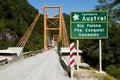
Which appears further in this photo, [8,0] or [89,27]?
[8,0]

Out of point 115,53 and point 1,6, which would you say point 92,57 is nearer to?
point 115,53

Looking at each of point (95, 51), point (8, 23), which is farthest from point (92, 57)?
point (8, 23)

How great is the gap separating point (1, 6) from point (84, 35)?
63143 millimetres

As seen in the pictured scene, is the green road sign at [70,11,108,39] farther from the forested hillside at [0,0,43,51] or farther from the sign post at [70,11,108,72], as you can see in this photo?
the forested hillside at [0,0,43,51]

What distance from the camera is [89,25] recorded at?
14.4m

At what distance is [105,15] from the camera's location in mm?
14328

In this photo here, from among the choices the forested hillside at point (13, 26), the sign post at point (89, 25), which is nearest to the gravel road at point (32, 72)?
the sign post at point (89, 25)

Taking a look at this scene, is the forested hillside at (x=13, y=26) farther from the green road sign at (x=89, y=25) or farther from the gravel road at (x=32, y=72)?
the green road sign at (x=89, y=25)

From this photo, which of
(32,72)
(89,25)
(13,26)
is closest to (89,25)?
(89,25)

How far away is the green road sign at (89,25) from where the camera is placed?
1430 centimetres

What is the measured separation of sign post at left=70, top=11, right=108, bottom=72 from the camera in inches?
563

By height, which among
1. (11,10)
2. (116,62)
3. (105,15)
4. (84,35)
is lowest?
(116,62)

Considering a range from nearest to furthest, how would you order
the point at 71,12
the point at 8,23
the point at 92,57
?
the point at 71,12 < the point at 92,57 < the point at 8,23

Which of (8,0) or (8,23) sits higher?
(8,0)
